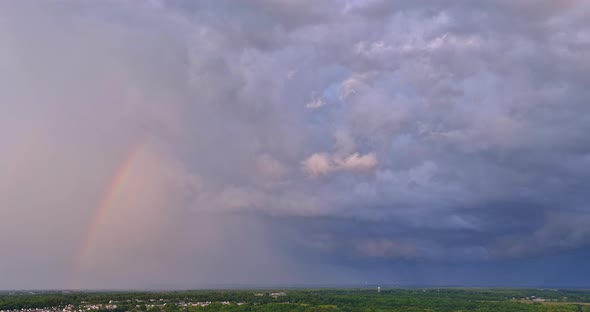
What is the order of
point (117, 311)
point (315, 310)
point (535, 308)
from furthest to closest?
point (535, 308) < point (117, 311) < point (315, 310)

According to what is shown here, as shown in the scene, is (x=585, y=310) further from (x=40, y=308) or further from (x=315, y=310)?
(x=40, y=308)

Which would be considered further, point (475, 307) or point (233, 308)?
point (475, 307)

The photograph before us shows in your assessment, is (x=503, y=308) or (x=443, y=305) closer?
(x=503, y=308)

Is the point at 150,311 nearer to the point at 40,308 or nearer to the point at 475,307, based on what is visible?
the point at 40,308

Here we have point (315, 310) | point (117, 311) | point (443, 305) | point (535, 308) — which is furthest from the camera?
point (443, 305)

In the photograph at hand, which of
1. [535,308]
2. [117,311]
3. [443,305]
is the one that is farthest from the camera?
[443,305]

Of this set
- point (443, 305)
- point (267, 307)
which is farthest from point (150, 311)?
point (443, 305)

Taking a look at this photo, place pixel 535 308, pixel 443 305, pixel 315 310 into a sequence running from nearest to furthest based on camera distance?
pixel 315 310, pixel 535 308, pixel 443 305

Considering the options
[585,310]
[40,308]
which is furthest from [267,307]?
[585,310]

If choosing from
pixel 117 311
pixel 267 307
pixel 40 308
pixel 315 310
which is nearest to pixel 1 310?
pixel 40 308
